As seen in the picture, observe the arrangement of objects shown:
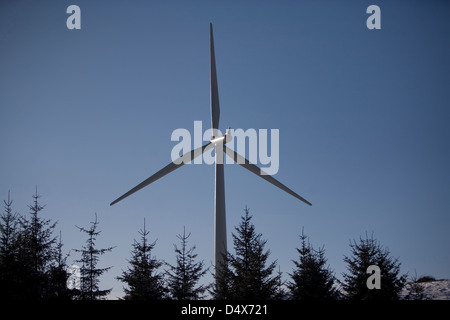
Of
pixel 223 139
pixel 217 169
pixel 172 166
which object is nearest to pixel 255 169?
pixel 217 169

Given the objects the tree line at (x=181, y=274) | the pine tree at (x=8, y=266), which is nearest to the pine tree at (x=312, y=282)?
the tree line at (x=181, y=274)

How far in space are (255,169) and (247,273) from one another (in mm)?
13899

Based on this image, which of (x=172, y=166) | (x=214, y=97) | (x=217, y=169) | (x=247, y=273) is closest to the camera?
(x=247, y=273)

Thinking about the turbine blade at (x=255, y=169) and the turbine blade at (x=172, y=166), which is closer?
the turbine blade at (x=172, y=166)

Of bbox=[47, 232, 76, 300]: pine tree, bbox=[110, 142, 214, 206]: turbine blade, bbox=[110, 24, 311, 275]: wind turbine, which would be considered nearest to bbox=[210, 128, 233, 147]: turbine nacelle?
bbox=[110, 24, 311, 275]: wind turbine

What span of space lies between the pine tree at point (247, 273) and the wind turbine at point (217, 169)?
347 cm

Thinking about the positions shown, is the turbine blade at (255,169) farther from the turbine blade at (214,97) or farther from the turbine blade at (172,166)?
the turbine blade at (214,97)

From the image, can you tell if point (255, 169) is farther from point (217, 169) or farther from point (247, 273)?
point (247, 273)

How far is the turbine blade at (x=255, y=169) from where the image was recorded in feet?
143

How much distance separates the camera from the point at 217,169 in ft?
140
